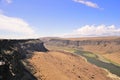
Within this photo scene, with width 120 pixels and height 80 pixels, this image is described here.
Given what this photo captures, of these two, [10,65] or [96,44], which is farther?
[96,44]

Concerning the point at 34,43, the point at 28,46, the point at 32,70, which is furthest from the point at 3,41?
the point at 34,43

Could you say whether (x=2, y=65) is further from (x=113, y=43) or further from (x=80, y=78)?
(x=113, y=43)

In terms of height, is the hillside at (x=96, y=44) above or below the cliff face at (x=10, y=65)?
below

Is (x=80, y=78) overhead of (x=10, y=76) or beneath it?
beneath

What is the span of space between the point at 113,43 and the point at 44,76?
374 ft

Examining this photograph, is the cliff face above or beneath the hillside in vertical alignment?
above

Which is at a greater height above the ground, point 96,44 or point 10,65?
point 10,65

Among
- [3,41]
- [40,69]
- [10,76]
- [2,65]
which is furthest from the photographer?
[40,69]

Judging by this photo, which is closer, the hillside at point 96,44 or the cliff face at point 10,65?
the cliff face at point 10,65

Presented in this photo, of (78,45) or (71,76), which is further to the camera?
(78,45)

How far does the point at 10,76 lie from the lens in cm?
2469

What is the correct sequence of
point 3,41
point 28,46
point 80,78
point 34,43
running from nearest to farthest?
point 3,41 → point 80,78 → point 28,46 → point 34,43

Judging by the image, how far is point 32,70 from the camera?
40.9 metres

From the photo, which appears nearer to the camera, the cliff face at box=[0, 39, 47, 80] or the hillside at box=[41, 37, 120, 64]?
the cliff face at box=[0, 39, 47, 80]
